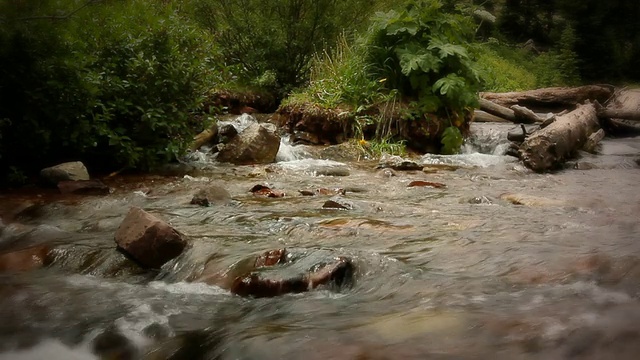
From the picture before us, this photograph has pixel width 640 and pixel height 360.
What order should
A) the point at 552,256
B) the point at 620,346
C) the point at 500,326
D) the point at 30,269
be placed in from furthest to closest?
the point at 30,269 < the point at 552,256 < the point at 500,326 < the point at 620,346

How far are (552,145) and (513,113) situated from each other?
413 centimetres

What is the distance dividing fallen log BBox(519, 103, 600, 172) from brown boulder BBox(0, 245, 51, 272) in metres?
5.46

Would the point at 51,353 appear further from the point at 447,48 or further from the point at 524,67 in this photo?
the point at 524,67

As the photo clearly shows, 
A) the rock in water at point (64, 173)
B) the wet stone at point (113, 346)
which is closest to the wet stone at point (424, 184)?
the rock in water at point (64, 173)

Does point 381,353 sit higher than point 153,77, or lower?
lower

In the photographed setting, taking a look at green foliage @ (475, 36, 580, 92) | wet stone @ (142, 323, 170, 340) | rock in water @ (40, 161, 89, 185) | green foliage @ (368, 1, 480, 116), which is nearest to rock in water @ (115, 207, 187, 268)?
wet stone @ (142, 323, 170, 340)

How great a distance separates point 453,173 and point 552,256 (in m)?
3.89

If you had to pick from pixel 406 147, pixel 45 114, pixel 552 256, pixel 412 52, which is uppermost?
pixel 412 52

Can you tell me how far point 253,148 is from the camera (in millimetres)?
7598

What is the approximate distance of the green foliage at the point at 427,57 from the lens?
8008mm

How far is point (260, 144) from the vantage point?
764cm

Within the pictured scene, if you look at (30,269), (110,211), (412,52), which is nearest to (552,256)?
(30,269)

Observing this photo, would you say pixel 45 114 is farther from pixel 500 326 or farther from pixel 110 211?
pixel 500 326

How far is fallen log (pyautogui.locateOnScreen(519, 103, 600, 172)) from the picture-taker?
22.1ft
